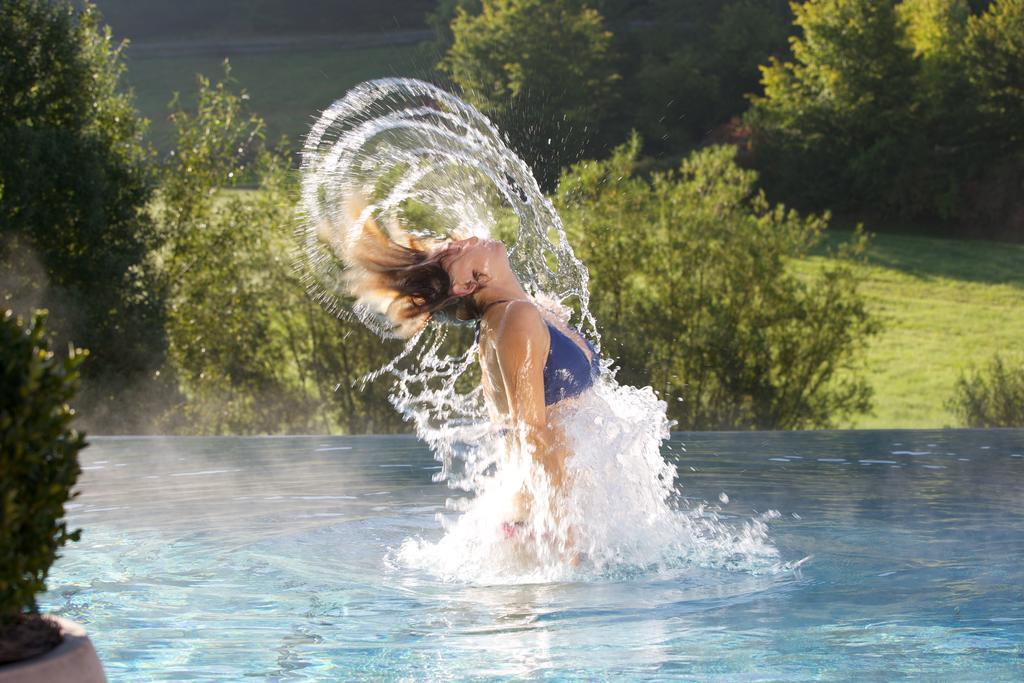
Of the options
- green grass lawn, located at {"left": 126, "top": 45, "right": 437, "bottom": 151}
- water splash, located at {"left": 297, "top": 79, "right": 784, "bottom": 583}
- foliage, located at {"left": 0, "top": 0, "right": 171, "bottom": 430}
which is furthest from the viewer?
green grass lawn, located at {"left": 126, "top": 45, "right": 437, "bottom": 151}

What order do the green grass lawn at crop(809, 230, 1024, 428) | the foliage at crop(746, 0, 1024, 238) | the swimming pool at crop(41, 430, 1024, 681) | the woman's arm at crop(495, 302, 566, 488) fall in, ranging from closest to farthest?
1. the swimming pool at crop(41, 430, 1024, 681)
2. the woman's arm at crop(495, 302, 566, 488)
3. the green grass lawn at crop(809, 230, 1024, 428)
4. the foliage at crop(746, 0, 1024, 238)

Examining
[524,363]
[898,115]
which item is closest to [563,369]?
[524,363]

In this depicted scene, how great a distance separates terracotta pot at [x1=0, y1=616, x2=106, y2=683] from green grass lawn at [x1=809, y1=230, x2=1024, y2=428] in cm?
1794

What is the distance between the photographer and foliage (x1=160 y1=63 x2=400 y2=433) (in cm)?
1326

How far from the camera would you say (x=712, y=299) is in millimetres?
13414

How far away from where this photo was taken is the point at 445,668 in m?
3.23

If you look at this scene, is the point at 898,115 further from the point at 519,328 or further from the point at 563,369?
the point at 519,328

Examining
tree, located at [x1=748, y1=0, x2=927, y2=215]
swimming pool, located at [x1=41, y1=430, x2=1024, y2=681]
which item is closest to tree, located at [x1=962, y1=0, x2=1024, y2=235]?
tree, located at [x1=748, y1=0, x2=927, y2=215]

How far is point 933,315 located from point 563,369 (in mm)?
20571

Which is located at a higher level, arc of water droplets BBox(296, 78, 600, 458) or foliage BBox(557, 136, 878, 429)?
arc of water droplets BBox(296, 78, 600, 458)

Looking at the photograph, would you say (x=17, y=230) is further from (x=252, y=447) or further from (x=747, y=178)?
(x=747, y=178)

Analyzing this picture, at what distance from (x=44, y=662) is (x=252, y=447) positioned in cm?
626

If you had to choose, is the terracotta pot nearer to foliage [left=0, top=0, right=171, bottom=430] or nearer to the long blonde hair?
the long blonde hair

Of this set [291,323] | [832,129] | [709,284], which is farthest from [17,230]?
[832,129]
